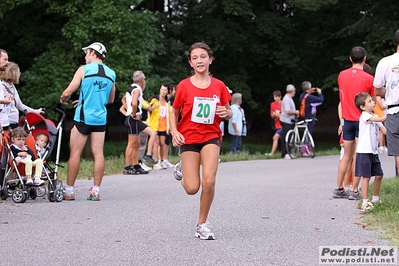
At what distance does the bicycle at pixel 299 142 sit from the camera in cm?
2273

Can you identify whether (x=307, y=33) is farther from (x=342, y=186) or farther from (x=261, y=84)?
(x=342, y=186)

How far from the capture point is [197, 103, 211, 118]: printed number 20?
8445mm

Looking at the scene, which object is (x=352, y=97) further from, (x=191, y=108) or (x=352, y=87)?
(x=191, y=108)

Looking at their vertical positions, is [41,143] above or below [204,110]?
below

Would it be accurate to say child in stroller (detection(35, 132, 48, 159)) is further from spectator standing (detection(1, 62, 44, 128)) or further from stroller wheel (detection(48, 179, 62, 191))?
stroller wheel (detection(48, 179, 62, 191))

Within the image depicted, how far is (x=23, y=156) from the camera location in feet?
38.2

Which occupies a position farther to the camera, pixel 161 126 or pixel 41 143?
pixel 161 126

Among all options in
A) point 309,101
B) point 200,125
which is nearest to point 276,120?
point 309,101

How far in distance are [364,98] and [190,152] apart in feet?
11.0

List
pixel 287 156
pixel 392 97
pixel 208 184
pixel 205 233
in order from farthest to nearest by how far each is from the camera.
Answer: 1. pixel 287 156
2. pixel 392 97
3. pixel 208 184
4. pixel 205 233

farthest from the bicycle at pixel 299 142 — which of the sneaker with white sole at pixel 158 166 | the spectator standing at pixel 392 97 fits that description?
the spectator standing at pixel 392 97

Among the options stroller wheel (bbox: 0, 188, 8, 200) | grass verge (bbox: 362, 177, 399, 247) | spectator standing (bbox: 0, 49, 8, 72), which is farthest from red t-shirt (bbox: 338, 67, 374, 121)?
stroller wheel (bbox: 0, 188, 8, 200)

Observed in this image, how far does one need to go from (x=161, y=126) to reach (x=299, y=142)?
544cm

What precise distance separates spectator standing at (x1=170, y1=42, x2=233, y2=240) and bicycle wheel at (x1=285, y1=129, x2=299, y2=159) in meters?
14.2
